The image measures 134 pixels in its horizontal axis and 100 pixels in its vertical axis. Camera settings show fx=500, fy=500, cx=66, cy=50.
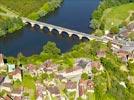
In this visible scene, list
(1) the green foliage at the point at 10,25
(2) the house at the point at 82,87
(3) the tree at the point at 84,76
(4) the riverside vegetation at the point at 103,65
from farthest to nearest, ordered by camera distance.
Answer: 1. (1) the green foliage at the point at 10,25
2. (3) the tree at the point at 84,76
3. (4) the riverside vegetation at the point at 103,65
4. (2) the house at the point at 82,87

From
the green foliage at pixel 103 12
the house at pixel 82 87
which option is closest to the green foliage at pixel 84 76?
the house at pixel 82 87

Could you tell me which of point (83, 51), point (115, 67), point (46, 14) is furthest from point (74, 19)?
point (115, 67)

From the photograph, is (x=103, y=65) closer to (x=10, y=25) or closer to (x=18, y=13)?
(x=10, y=25)

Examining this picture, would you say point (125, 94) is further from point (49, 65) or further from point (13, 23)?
point (13, 23)

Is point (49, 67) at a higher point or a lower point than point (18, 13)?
lower

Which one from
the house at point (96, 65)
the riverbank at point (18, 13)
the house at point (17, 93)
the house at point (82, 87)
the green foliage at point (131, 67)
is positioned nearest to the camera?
the house at point (17, 93)

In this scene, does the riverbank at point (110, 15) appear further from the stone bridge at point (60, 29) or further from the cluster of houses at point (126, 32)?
the stone bridge at point (60, 29)

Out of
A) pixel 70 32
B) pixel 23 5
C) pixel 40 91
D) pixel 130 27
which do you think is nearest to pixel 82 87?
pixel 40 91
